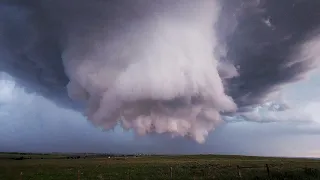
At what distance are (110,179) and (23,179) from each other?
14.8 metres

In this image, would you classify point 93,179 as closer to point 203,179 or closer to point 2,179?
point 2,179

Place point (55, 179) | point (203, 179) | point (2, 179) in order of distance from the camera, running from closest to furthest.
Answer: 1. point (203, 179)
2. point (2, 179)
3. point (55, 179)

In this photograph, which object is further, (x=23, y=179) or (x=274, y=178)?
(x=23, y=179)

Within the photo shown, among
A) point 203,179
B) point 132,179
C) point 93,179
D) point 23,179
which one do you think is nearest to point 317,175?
point 203,179

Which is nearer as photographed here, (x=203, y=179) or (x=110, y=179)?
(x=203, y=179)

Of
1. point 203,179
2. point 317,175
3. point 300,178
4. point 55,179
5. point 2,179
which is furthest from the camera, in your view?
point 55,179

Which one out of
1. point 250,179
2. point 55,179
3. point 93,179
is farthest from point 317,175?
point 55,179

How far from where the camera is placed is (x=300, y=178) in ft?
117

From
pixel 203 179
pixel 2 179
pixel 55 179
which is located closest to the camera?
pixel 203 179

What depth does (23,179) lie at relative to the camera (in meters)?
52.0

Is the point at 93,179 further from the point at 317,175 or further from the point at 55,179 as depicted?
the point at 317,175

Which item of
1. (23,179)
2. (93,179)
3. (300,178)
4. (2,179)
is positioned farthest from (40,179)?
(300,178)

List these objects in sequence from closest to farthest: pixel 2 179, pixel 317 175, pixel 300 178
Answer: pixel 300 178
pixel 317 175
pixel 2 179

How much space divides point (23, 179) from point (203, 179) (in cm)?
2892
